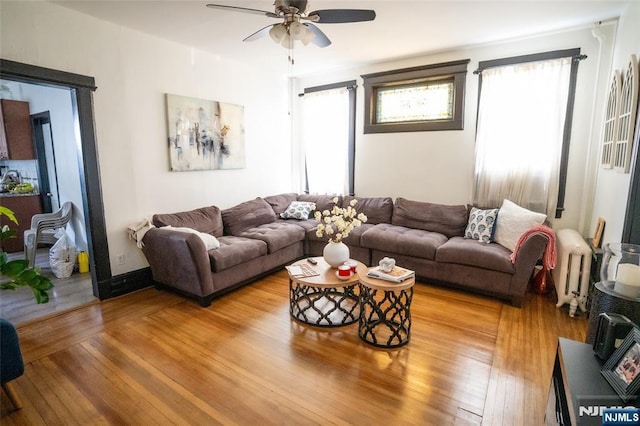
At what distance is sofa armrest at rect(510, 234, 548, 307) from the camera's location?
2.88 meters

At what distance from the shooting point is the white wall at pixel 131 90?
2668mm

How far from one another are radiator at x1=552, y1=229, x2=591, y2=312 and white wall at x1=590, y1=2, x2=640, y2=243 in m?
0.21

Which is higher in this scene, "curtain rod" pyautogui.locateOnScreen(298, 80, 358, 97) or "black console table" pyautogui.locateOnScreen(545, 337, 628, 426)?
"curtain rod" pyautogui.locateOnScreen(298, 80, 358, 97)

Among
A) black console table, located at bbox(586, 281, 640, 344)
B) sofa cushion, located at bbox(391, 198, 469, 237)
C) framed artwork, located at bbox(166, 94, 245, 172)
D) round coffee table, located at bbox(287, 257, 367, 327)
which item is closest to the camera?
black console table, located at bbox(586, 281, 640, 344)

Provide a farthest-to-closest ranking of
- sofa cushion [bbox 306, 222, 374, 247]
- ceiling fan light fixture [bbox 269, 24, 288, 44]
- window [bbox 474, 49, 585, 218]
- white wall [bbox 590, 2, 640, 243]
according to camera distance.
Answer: sofa cushion [bbox 306, 222, 374, 247] < window [bbox 474, 49, 585, 218] < white wall [bbox 590, 2, 640, 243] < ceiling fan light fixture [bbox 269, 24, 288, 44]

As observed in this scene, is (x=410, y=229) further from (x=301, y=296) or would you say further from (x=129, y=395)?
(x=129, y=395)

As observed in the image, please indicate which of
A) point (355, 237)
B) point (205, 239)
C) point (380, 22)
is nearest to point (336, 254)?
point (355, 237)

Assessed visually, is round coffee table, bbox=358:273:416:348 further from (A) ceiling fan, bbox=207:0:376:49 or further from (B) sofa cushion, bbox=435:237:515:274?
(A) ceiling fan, bbox=207:0:376:49

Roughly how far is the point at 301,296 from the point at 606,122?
3.49m

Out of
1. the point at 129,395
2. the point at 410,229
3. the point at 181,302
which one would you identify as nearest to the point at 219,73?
the point at 181,302

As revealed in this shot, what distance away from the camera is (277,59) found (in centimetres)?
A: 434

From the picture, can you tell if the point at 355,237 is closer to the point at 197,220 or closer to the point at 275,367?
the point at 197,220

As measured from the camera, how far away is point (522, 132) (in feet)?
11.9

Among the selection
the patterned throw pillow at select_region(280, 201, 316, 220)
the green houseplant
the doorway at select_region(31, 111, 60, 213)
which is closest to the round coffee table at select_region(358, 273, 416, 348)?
the green houseplant
